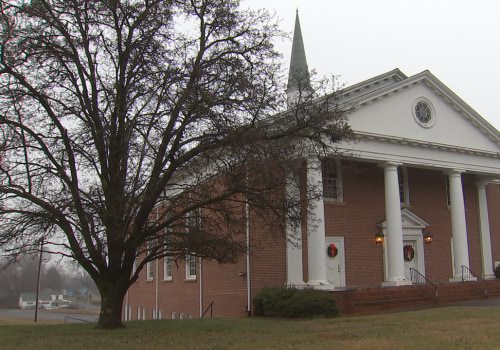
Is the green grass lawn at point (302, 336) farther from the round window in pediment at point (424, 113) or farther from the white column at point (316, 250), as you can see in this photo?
the round window in pediment at point (424, 113)

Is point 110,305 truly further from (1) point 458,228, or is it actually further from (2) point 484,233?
(2) point 484,233

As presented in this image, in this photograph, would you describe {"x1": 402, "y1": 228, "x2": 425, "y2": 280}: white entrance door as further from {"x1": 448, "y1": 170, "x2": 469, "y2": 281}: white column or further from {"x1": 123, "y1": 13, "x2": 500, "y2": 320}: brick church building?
{"x1": 448, "y1": 170, "x2": 469, "y2": 281}: white column

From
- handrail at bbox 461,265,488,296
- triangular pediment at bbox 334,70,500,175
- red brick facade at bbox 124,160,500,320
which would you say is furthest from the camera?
handrail at bbox 461,265,488,296

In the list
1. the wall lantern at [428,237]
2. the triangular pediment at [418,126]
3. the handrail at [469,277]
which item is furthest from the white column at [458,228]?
the wall lantern at [428,237]

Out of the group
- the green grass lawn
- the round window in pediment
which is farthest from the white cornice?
the green grass lawn

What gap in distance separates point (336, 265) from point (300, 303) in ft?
21.3

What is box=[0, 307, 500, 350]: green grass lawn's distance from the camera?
A: 10.5 m

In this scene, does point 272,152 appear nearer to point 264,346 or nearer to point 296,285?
point 264,346

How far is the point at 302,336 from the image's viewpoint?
12133mm

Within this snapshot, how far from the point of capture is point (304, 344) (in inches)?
423

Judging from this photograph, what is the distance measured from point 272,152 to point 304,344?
489 centimetres

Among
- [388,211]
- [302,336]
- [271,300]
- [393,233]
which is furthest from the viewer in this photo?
[388,211]

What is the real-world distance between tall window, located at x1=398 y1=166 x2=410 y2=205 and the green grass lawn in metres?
11.5

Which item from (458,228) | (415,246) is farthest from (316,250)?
→ (415,246)
